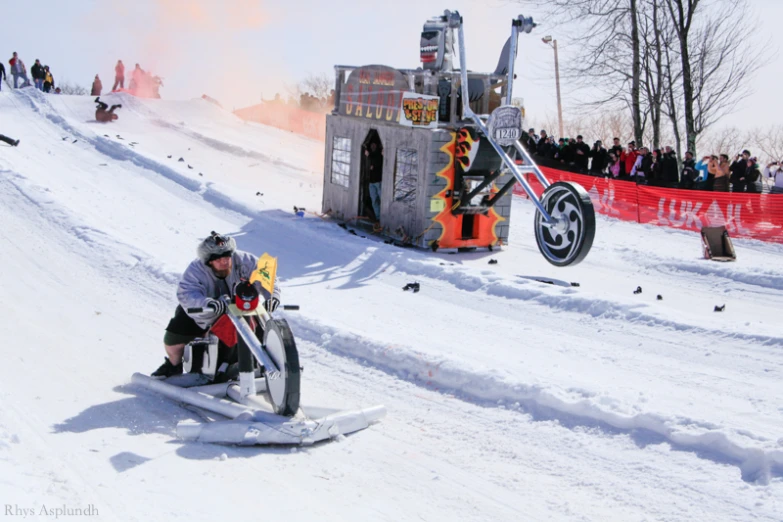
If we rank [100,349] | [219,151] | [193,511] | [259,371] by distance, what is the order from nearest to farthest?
[193,511], [259,371], [100,349], [219,151]

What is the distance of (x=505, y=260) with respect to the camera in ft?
46.2

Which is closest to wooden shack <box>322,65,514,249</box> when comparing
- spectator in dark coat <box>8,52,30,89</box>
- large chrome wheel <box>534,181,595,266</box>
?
large chrome wheel <box>534,181,595,266</box>

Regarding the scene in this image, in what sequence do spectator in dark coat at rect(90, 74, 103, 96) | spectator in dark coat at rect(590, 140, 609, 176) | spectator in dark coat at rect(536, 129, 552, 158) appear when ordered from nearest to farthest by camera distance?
spectator in dark coat at rect(590, 140, 609, 176) < spectator in dark coat at rect(536, 129, 552, 158) < spectator in dark coat at rect(90, 74, 103, 96)

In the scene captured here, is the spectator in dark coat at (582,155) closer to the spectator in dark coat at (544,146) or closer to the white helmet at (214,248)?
the spectator in dark coat at (544,146)

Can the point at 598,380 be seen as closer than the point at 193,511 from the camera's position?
No

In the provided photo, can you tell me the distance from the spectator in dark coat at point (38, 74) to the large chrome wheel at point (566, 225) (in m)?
26.0

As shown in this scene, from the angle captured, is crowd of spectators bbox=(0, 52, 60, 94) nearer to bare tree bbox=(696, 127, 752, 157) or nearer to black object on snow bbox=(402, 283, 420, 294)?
black object on snow bbox=(402, 283, 420, 294)

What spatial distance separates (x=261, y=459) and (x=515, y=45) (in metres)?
8.76

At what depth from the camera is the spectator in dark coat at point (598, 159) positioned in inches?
794

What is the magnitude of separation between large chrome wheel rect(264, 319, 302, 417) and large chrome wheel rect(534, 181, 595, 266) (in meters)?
4.76

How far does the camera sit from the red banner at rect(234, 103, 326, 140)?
34.2 meters

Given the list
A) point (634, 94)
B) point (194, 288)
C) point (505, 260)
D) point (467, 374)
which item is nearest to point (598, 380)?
point (467, 374)

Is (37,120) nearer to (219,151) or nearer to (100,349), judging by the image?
(219,151)

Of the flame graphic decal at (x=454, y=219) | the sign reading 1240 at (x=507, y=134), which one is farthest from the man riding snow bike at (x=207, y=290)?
the flame graphic decal at (x=454, y=219)
